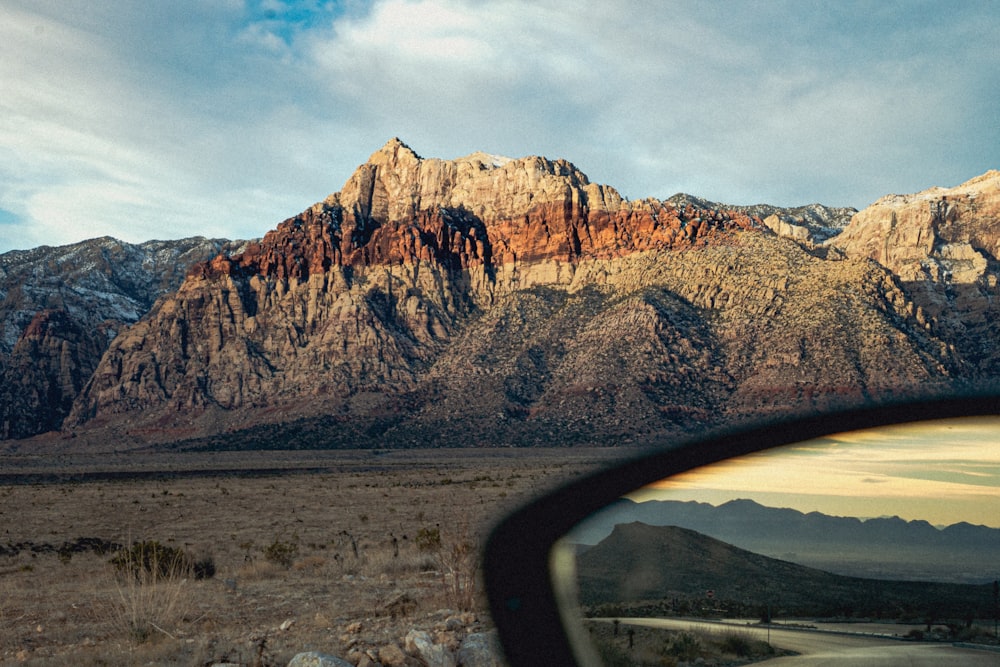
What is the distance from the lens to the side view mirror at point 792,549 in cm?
239

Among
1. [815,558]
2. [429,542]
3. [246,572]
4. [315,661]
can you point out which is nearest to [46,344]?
[429,542]

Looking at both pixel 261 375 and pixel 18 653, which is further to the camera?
pixel 261 375

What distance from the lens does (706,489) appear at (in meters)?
2.86

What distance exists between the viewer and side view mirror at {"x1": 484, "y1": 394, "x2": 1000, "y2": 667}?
7.83ft

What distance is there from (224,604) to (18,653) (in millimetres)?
3502

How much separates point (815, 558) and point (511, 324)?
406 ft

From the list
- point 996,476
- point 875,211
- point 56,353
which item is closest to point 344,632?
point 996,476

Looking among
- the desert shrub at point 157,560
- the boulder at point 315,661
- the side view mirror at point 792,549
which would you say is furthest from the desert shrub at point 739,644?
the desert shrub at point 157,560

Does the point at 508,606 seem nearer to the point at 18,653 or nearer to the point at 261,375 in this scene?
the point at 18,653

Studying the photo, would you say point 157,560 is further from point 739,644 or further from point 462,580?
point 739,644

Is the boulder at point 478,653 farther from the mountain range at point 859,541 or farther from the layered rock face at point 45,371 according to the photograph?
the layered rock face at point 45,371

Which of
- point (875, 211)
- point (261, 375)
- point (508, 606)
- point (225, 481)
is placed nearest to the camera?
point (508, 606)

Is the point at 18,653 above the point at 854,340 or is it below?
below

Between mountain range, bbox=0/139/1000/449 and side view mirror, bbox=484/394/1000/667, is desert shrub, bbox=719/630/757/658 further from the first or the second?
mountain range, bbox=0/139/1000/449
